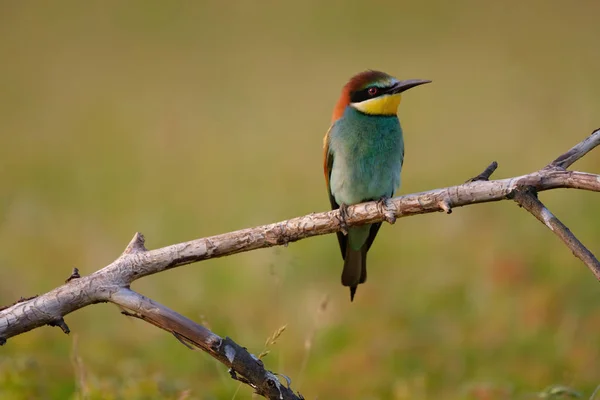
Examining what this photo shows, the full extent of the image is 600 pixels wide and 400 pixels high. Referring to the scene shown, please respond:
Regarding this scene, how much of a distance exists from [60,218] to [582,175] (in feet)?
14.6

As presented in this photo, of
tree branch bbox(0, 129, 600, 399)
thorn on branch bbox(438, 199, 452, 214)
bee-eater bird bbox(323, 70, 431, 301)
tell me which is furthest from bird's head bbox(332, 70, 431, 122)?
thorn on branch bbox(438, 199, 452, 214)

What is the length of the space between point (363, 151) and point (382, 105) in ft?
0.68

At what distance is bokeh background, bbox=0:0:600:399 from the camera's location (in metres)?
3.67

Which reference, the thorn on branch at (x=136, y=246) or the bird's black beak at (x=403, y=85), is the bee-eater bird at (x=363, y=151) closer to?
the bird's black beak at (x=403, y=85)

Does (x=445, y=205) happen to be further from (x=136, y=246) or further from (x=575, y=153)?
(x=136, y=246)

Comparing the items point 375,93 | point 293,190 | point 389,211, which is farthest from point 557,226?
point 293,190

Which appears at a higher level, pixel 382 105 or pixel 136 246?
pixel 382 105

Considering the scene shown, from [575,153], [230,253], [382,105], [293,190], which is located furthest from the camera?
[293,190]

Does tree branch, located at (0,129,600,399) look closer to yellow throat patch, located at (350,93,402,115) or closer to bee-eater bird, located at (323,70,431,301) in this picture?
bee-eater bird, located at (323,70,431,301)

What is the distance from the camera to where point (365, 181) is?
321cm

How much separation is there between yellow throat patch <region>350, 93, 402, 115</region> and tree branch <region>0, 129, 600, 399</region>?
2.85 feet

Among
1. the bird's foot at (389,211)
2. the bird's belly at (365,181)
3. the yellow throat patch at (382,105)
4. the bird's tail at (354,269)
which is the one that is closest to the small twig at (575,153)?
the bird's foot at (389,211)

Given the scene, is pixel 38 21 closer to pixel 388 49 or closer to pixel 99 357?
pixel 388 49

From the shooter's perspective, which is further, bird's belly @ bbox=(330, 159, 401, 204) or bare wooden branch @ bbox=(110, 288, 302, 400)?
bird's belly @ bbox=(330, 159, 401, 204)
